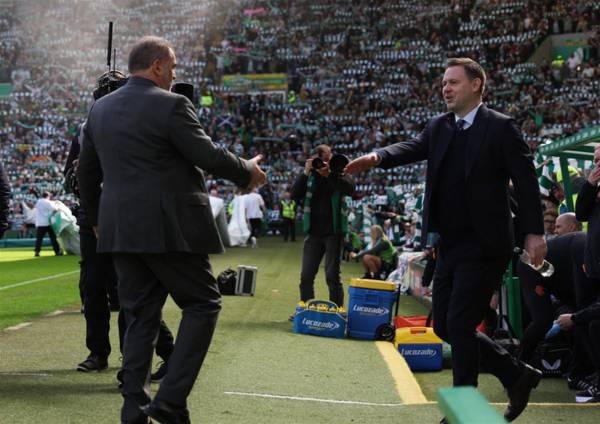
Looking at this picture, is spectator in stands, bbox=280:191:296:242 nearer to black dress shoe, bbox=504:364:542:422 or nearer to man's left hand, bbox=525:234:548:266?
black dress shoe, bbox=504:364:542:422

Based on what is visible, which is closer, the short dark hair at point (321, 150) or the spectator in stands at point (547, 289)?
the spectator in stands at point (547, 289)

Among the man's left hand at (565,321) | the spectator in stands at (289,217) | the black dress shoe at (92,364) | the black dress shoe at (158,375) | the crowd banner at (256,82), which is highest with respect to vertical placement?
the crowd banner at (256,82)

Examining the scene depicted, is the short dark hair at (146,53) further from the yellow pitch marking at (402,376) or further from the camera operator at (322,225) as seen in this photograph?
the camera operator at (322,225)

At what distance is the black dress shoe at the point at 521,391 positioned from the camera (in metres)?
5.42

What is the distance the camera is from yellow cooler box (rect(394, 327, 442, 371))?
28.8 ft

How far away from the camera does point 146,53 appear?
4996 mm

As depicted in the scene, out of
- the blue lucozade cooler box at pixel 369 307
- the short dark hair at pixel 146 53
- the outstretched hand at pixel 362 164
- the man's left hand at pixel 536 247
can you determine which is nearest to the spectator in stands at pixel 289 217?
the blue lucozade cooler box at pixel 369 307

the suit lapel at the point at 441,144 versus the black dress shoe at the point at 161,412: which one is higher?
the suit lapel at the point at 441,144

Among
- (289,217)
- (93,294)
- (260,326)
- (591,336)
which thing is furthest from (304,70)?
(591,336)

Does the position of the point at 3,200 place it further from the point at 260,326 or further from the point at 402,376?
the point at 260,326

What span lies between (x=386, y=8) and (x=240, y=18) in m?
8.69

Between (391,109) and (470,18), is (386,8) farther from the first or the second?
(391,109)

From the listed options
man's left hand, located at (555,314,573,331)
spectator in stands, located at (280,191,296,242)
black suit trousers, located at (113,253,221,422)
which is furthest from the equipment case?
spectator in stands, located at (280,191,296,242)

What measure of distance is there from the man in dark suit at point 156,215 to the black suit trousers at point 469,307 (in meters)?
1.22
